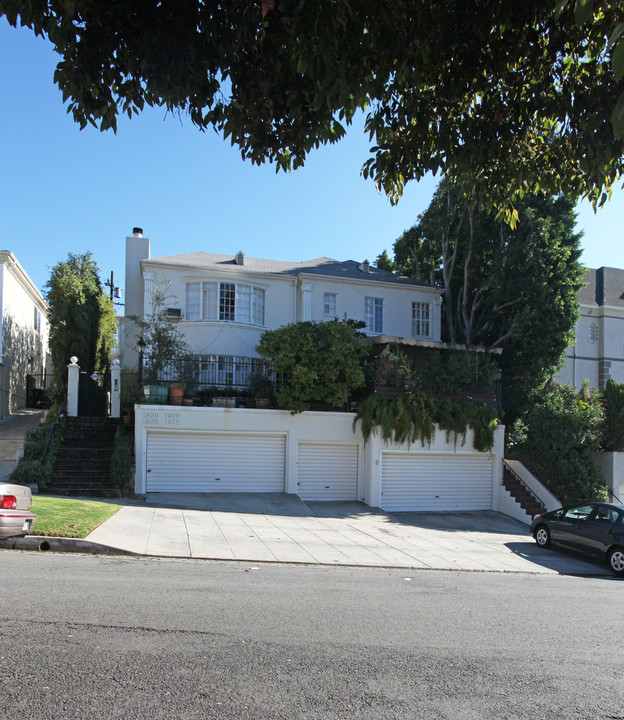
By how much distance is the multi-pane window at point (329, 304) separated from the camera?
81.5 feet

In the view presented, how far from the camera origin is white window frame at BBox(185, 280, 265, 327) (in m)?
23.0

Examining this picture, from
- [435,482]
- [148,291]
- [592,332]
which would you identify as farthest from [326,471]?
[592,332]

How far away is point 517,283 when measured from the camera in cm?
2525

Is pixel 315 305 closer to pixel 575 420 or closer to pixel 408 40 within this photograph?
pixel 575 420

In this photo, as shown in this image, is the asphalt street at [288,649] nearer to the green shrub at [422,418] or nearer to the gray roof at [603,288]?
the green shrub at [422,418]

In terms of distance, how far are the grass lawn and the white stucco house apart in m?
4.08

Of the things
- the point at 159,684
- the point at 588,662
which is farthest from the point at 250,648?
the point at 588,662

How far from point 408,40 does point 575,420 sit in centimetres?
1779

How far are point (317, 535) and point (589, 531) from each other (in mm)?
6064


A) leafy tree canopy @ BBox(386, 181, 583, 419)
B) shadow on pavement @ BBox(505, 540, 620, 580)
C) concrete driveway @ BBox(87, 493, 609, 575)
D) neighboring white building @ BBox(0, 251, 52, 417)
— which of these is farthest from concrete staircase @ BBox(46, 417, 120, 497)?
leafy tree canopy @ BBox(386, 181, 583, 419)

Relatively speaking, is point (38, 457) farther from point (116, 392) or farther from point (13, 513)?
point (13, 513)

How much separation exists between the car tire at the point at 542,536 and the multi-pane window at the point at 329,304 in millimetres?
13023

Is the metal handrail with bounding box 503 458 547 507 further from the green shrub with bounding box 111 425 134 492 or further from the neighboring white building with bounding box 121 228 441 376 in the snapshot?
the green shrub with bounding box 111 425 134 492

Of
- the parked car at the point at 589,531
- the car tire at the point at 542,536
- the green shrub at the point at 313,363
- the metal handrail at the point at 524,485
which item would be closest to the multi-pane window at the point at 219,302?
the green shrub at the point at 313,363
